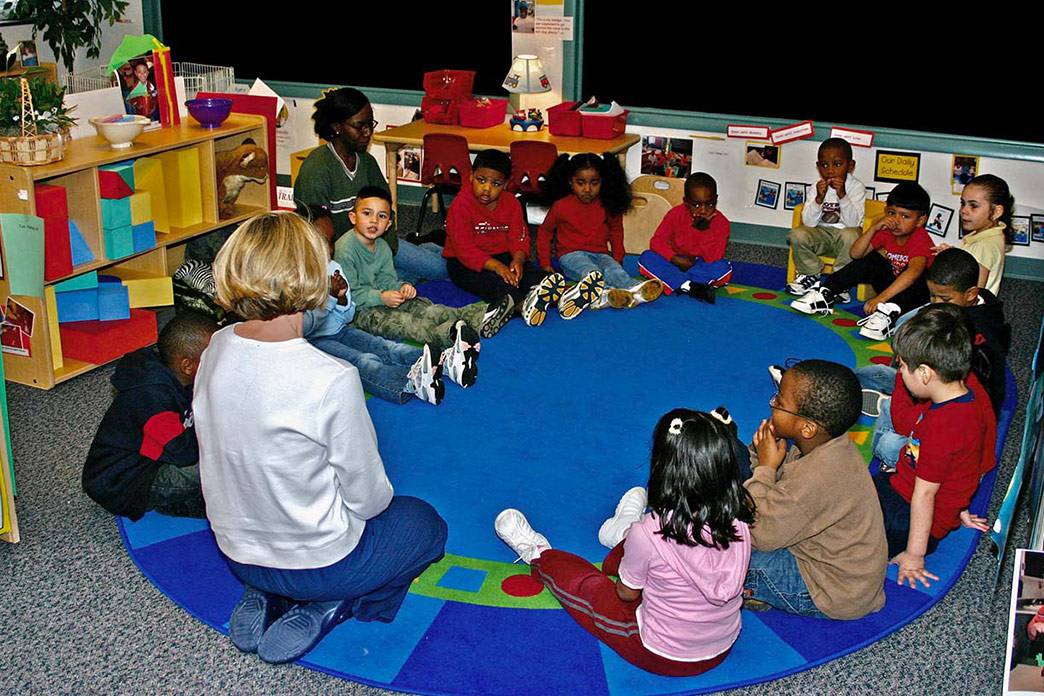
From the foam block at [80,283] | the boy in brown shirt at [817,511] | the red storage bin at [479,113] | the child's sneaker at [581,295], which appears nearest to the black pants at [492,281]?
the child's sneaker at [581,295]

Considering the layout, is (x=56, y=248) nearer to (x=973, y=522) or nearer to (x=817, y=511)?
(x=817, y=511)

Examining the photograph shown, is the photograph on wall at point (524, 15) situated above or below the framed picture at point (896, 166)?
above

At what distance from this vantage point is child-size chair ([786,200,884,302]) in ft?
18.4

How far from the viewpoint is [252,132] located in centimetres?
563

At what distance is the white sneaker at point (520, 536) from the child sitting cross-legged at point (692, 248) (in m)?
2.61

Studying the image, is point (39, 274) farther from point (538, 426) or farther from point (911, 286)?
point (911, 286)

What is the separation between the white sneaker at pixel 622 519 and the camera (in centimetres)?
334

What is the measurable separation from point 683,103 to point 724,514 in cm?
467

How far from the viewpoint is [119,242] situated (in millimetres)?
4820

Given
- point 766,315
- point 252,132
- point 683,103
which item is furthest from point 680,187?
point 252,132

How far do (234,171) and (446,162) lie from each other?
53.4 inches

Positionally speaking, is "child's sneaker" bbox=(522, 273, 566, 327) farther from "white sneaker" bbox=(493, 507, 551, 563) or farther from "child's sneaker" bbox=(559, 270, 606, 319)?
"white sneaker" bbox=(493, 507, 551, 563)

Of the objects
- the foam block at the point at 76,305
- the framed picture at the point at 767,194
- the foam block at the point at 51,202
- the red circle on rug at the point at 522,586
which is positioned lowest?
the red circle on rug at the point at 522,586

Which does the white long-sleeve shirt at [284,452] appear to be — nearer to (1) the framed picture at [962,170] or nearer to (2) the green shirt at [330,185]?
(2) the green shirt at [330,185]
